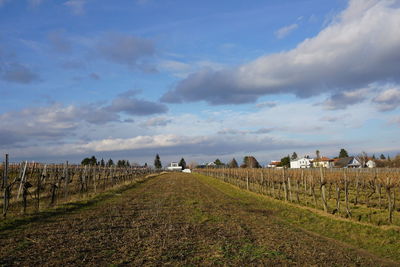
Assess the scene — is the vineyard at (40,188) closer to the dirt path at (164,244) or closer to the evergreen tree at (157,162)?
the dirt path at (164,244)

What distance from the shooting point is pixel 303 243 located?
10.3m

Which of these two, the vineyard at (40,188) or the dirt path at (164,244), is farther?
the vineyard at (40,188)

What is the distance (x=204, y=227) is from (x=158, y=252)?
4263mm

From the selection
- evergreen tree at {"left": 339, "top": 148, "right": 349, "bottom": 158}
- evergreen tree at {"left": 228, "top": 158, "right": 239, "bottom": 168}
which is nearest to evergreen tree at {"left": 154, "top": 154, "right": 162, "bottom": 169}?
evergreen tree at {"left": 228, "top": 158, "right": 239, "bottom": 168}

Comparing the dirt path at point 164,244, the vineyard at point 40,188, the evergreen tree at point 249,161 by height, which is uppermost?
the evergreen tree at point 249,161

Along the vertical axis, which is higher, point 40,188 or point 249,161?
point 249,161

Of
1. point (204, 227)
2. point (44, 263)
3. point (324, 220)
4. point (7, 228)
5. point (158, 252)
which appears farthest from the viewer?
point (324, 220)

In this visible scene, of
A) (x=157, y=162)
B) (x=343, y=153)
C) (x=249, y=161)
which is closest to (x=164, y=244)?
(x=249, y=161)

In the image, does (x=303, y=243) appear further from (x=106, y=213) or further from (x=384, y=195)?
(x=384, y=195)

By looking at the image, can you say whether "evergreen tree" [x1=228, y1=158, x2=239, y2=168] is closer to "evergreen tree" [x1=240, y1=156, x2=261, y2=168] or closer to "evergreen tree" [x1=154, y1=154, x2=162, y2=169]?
"evergreen tree" [x1=240, y1=156, x2=261, y2=168]

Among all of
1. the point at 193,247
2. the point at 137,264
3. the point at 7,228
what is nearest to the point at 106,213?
the point at 7,228

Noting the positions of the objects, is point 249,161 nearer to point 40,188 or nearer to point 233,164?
point 233,164

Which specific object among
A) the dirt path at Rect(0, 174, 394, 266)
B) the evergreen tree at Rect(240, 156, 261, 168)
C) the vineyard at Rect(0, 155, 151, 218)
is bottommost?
the dirt path at Rect(0, 174, 394, 266)

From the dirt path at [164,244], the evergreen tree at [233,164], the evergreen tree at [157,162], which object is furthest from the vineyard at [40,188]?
the evergreen tree at [157,162]
